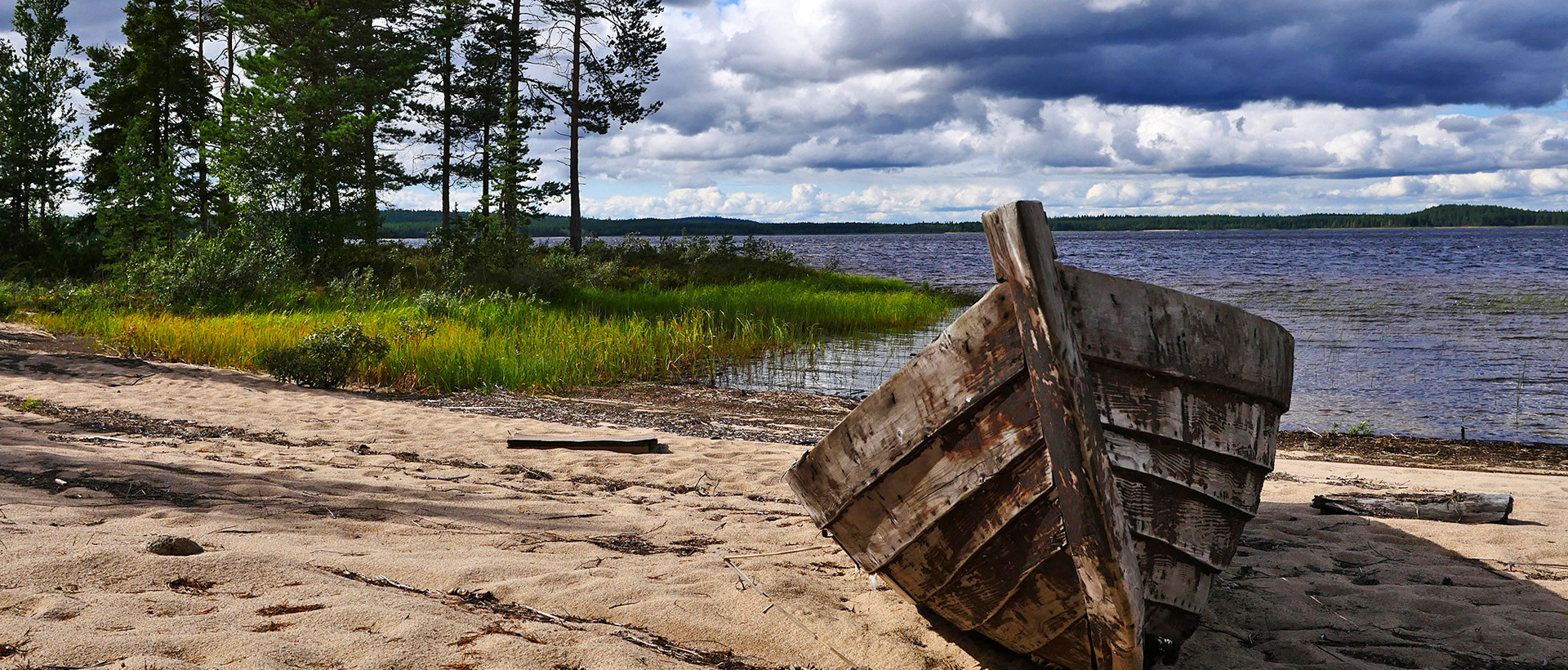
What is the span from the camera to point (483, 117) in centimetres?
2827

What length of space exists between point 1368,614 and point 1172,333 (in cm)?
187

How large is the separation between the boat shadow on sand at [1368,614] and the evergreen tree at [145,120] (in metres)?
24.9

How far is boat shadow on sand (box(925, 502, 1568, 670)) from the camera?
3.13 m

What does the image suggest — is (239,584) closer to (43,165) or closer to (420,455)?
(420,455)

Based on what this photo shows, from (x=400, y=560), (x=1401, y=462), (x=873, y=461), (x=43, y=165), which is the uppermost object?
(x=43, y=165)

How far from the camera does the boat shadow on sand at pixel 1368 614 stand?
10.3 feet

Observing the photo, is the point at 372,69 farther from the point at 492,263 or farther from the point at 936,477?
the point at 936,477

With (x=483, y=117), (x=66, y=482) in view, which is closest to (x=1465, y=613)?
(x=66, y=482)

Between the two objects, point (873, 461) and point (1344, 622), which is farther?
point (1344, 622)

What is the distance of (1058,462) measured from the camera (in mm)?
2400

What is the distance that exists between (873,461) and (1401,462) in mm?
7071

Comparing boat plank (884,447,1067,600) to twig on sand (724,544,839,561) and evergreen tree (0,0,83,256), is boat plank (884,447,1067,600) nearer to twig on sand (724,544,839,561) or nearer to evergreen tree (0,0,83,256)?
twig on sand (724,544,839,561)

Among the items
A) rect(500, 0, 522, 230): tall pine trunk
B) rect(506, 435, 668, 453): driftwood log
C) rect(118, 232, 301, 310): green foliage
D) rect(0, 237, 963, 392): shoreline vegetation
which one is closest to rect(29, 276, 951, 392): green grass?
rect(0, 237, 963, 392): shoreline vegetation

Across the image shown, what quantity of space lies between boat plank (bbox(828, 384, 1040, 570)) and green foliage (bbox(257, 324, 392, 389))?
8535mm
